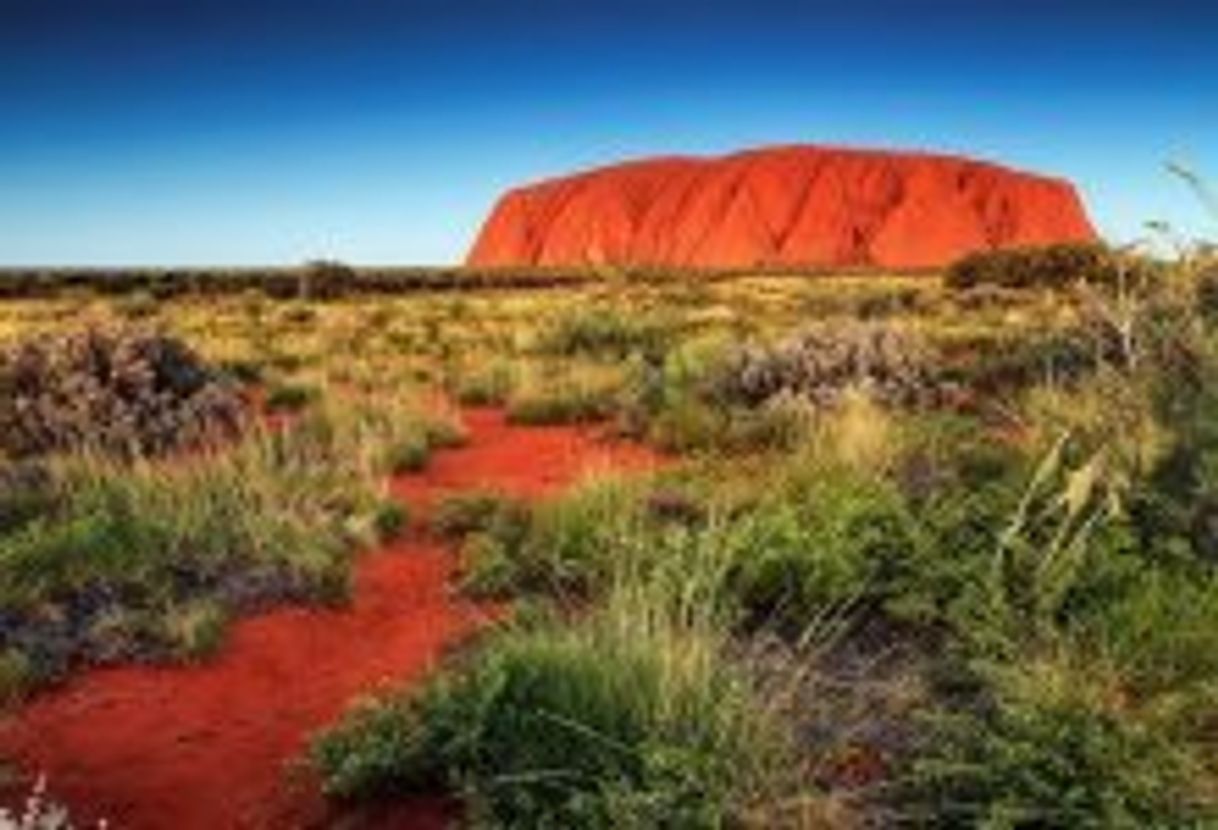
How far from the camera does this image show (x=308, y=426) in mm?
13070

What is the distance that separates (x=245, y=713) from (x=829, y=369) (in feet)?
28.1

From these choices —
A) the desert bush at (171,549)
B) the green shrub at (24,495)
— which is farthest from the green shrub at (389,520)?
the green shrub at (24,495)

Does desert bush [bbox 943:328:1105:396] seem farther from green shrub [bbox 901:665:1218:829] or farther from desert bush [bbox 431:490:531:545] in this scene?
green shrub [bbox 901:665:1218:829]

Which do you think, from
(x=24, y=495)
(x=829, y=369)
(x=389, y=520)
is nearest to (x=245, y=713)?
(x=389, y=520)

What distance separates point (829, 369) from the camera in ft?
46.6

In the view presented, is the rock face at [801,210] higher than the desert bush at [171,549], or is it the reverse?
the desert bush at [171,549]

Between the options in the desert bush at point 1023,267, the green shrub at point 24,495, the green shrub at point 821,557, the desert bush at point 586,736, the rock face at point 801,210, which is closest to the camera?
the desert bush at point 586,736

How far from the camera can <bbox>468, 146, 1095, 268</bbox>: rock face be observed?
415 feet

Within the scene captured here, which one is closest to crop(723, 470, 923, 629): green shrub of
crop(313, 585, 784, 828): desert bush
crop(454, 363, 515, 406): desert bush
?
crop(313, 585, 784, 828): desert bush

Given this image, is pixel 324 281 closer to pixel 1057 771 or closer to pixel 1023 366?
pixel 1023 366

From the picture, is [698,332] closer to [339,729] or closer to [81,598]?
[81,598]

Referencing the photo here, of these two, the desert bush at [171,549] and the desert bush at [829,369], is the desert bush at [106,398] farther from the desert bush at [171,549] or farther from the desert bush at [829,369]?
the desert bush at [829,369]

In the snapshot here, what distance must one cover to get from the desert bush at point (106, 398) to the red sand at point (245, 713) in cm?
425

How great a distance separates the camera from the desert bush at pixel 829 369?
13.9m
